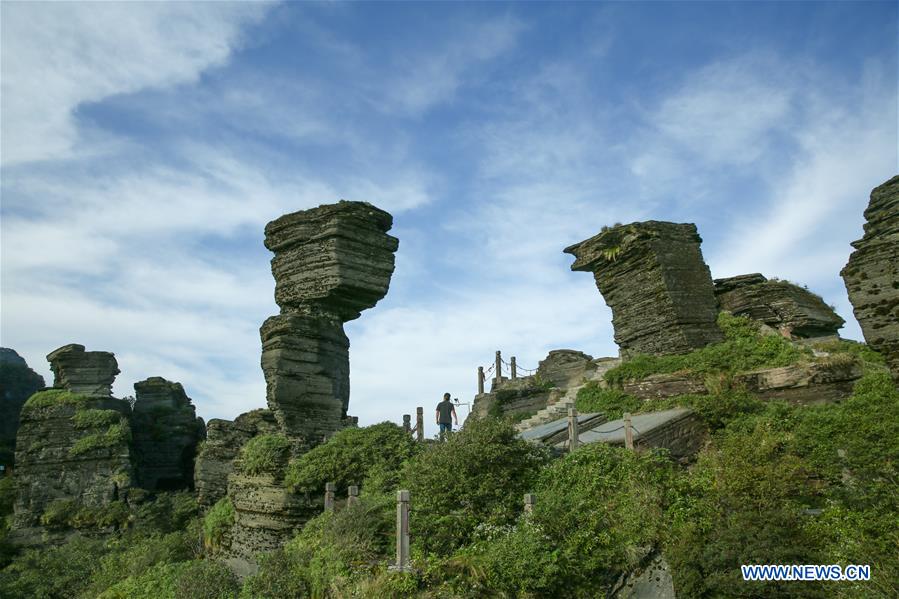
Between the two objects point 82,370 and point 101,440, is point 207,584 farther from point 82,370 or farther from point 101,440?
point 82,370

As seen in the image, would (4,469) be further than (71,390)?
Yes

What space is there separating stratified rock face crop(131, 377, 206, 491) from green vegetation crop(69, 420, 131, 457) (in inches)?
144

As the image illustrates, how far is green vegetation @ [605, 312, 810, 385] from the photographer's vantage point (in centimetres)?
1486

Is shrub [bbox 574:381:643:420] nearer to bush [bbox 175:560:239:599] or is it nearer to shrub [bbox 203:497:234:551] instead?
bush [bbox 175:560:239:599]

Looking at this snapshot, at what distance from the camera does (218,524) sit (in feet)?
53.4

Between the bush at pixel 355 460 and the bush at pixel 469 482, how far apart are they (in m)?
2.00

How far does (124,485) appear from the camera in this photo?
28219mm

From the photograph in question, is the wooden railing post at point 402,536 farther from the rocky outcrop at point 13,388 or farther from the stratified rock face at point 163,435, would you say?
the rocky outcrop at point 13,388

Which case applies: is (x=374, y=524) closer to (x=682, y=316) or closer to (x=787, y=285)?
(x=682, y=316)

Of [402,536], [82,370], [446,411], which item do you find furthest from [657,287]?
[82,370]

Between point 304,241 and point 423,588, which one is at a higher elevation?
point 304,241

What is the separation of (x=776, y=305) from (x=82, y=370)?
115ft

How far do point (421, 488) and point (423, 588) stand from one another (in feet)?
8.75

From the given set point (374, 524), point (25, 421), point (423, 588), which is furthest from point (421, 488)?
point (25, 421)
